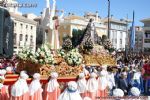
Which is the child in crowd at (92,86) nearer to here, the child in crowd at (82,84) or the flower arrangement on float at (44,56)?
the child in crowd at (82,84)

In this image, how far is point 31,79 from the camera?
41.3 ft

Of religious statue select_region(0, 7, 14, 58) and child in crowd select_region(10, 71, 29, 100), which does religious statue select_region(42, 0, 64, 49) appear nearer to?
Result: religious statue select_region(0, 7, 14, 58)

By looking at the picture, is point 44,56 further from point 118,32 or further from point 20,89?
point 118,32

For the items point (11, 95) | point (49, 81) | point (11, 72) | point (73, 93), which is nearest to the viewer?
point (73, 93)

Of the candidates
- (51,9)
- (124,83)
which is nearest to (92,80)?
(124,83)

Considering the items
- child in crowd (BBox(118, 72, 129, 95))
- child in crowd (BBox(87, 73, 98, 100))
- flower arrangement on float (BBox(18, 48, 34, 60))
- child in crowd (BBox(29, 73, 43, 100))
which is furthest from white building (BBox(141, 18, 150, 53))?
child in crowd (BBox(29, 73, 43, 100))

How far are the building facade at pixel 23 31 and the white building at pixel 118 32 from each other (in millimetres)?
34779

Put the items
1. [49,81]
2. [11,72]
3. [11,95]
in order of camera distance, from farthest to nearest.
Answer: [11,72] < [49,81] < [11,95]

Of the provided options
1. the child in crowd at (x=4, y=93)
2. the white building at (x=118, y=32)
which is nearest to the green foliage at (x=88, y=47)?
the child in crowd at (x=4, y=93)

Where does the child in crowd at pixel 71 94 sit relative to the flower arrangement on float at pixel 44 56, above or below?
below

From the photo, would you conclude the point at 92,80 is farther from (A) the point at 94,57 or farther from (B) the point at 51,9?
(B) the point at 51,9

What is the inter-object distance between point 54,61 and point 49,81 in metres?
0.92

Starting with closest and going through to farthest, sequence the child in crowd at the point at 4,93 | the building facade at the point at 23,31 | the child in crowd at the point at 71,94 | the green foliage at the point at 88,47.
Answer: the child in crowd at the point at 71,94 < the child in crowd at the point at 4,93 < the green foliage at the point at 88,47 < the building facade at the point at 23,31

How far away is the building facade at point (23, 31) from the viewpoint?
71.7 m
